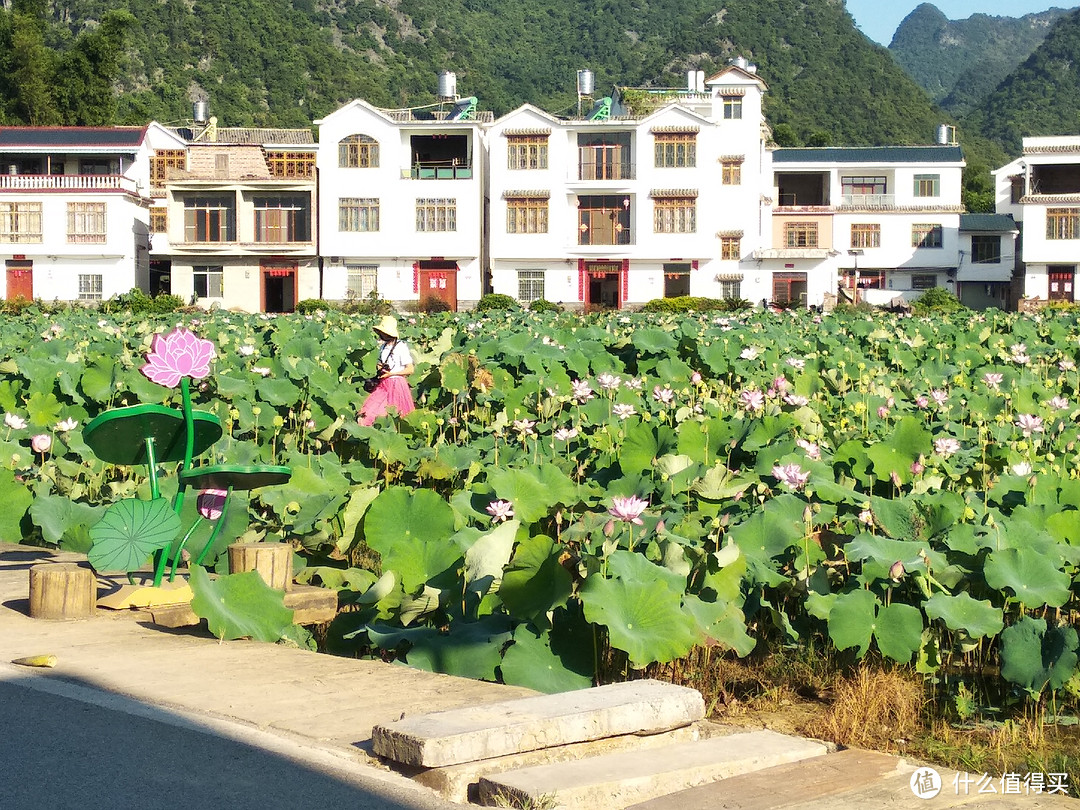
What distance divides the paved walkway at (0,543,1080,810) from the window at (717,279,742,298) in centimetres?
4546

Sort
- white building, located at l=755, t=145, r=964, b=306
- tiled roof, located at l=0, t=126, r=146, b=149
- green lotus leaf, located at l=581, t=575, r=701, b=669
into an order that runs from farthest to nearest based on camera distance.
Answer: white building, located at l=755, t=145, r=964, b=306 < tiled roof, located at l=0, t=126, r=146, b=149 < green lotus leaf, located at l=581, t=575, r=701, b=669

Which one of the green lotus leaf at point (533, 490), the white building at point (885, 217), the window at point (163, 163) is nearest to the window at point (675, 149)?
the white building at point (885, 217)

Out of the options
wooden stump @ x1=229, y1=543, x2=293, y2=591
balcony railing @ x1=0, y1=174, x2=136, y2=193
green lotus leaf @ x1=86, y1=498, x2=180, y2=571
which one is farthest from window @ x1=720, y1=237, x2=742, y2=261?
green lotus leaf @ x1=86, y1=498, x2=180, y2=571

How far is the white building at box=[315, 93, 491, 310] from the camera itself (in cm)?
4953

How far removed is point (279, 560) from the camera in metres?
6.34

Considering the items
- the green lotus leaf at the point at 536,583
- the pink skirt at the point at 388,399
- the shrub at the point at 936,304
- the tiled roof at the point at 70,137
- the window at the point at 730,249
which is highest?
the tiled roof at the point at 70,137

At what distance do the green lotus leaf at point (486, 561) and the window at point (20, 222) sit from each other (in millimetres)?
48790

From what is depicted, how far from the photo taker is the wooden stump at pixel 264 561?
6297 mm

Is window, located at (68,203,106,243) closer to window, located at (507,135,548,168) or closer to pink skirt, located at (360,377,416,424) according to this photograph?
window, located at (507,135,548,168)

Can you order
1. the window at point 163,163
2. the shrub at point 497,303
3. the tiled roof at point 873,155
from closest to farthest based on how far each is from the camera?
the shrub at point 497,303 → the window at point 163,163 → the tiled roof at point 873,155

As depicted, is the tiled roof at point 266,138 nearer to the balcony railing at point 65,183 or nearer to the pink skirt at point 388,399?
the balcony railing at point 65,183

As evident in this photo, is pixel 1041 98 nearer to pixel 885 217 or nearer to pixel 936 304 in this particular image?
pixel 885 217

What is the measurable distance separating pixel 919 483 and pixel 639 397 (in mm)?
4443

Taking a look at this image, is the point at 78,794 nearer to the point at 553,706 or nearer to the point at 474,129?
the point at 553,706
